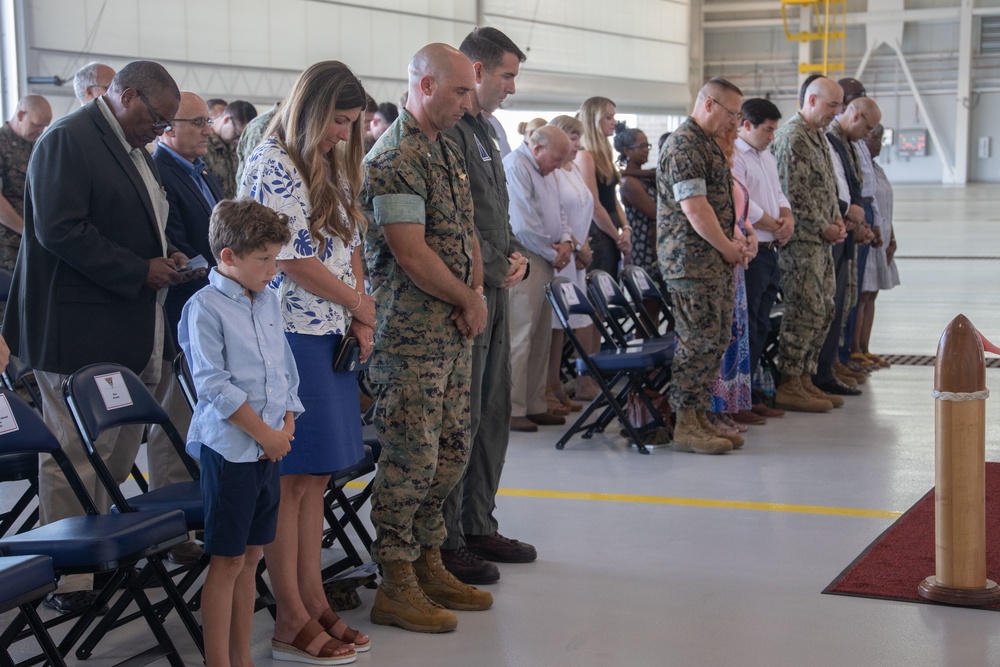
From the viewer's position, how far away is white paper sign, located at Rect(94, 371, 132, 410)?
9.98 ft

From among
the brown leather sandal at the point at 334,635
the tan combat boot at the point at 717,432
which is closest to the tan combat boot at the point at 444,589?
the brown leather sandal at the point at 334,635

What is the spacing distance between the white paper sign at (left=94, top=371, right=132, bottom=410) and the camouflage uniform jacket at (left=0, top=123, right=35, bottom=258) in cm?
356

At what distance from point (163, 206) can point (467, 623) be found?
1.63m

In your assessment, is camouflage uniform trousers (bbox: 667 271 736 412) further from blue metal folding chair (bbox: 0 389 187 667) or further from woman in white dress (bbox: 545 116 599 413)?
blue metal folding chair (bbox: 0 389 187 667)

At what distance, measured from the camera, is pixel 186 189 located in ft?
13.8

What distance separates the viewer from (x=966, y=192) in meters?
26.7

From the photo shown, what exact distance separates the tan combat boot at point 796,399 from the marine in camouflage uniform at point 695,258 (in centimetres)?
122

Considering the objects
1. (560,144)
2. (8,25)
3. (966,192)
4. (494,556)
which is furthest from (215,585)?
(966,192)

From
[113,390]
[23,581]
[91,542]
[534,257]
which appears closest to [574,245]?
[534,257]

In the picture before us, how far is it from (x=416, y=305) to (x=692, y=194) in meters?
2.25

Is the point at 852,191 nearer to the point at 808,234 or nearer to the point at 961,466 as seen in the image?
the point at 808,234

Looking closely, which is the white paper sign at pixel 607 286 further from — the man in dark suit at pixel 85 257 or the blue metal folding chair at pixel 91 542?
the blue metal folding chair at pixel 91 542

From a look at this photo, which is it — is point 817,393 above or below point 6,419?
below

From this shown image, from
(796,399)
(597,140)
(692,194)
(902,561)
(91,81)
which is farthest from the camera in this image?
(597,140)
